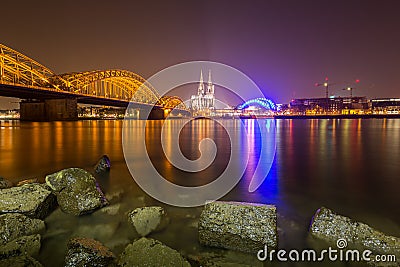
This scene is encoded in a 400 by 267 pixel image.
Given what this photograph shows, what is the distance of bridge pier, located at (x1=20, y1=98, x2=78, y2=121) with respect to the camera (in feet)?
191

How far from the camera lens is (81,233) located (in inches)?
170

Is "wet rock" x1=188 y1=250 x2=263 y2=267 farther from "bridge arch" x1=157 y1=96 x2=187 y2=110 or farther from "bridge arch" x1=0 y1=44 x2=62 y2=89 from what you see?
"bridge arch" x1=157 y1=96 x2=187 y2=110

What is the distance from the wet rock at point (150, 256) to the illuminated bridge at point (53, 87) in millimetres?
48201

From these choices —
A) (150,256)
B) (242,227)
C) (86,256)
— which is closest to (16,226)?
(86,256)

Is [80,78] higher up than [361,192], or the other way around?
[80,78]

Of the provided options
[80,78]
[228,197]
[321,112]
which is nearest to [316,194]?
[228,197]

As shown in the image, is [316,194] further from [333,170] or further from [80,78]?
[80,78]

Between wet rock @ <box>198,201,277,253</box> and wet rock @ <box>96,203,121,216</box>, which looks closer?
wet rock @ <box>198,201,277,253</box>

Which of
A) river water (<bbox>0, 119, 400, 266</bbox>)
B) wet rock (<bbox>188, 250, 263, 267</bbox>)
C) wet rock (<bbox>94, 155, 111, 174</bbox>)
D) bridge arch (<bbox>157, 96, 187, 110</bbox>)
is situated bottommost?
wet rock (<bbox>188, 250, 263, 267</bbox>)

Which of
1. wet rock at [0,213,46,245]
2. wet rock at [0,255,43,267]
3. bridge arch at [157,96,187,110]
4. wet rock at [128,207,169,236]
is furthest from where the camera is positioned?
bridge arch at [157,96,187,110]

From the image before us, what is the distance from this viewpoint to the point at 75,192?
16.5 feet

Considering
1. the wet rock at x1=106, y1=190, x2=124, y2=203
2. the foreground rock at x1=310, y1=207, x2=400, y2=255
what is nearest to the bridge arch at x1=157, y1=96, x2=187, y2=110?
the wet rock at x1=106, y1=190, x2=124, y2=203

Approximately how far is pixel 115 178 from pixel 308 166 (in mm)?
7050

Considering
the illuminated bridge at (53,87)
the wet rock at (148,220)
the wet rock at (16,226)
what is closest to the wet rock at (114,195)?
the wet rock at (148,220)
